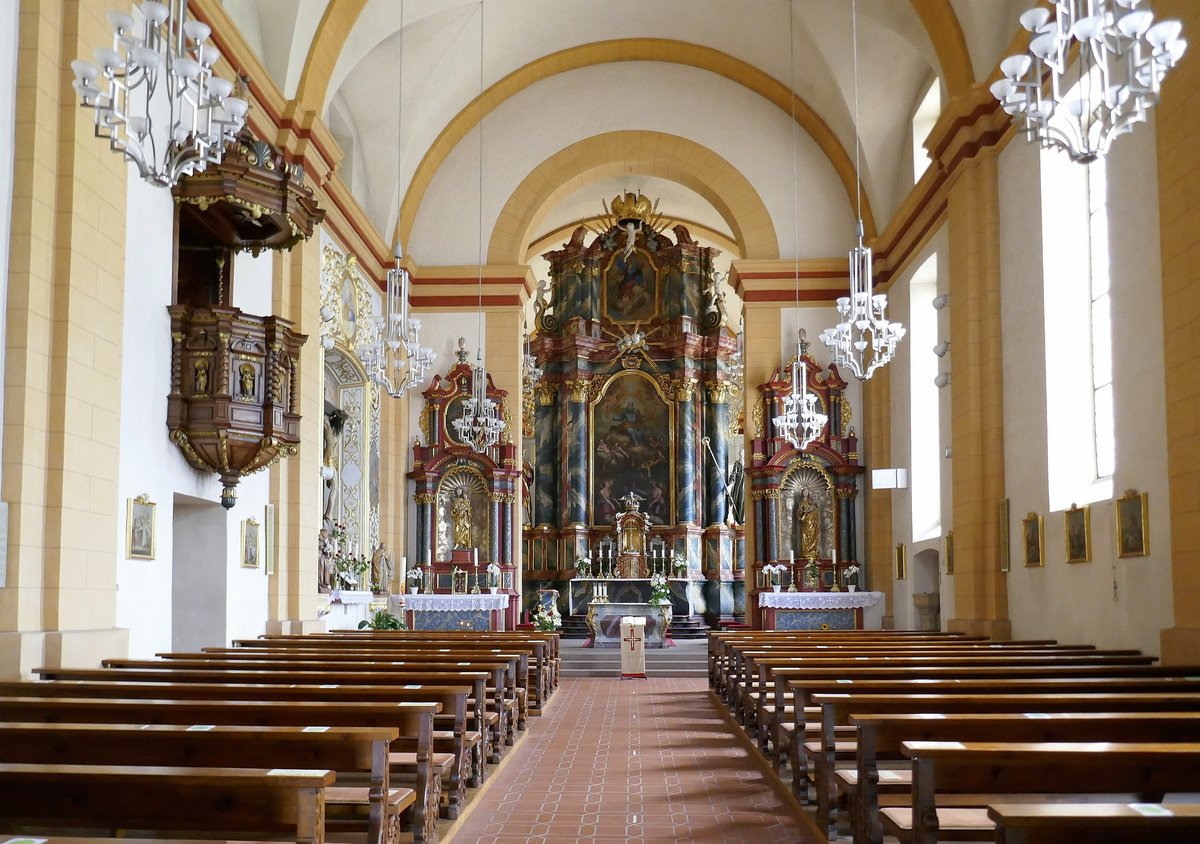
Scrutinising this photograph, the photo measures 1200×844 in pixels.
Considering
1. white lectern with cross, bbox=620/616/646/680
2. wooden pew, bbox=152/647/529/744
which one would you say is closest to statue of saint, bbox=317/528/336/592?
white lectern with cross, bbox=620/616/646/680

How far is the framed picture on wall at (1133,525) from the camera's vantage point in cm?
964

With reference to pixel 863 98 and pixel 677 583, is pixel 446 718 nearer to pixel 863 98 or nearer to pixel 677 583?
pixel 863 98

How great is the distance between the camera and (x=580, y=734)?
10.2m

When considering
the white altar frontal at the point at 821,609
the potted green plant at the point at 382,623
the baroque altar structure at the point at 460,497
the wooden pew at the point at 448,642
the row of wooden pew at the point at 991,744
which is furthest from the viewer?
the baroque altar structure at the point at 460,497

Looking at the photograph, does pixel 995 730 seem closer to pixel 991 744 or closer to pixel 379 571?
pixel 991 744

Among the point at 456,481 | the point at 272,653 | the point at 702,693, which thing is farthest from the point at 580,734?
the point at 456,481

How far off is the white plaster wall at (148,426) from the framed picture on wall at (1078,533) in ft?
27.3

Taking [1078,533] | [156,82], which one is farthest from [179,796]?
[1078,533]

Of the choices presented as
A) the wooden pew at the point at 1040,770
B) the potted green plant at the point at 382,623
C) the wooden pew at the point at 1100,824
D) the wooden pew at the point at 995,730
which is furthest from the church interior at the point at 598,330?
the wooden pew at the point at 1100,824

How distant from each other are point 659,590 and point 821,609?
2.78 meters

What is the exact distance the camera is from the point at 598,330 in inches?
973

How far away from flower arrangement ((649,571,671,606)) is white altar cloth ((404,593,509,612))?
247cm

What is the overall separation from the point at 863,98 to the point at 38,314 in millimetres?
13270

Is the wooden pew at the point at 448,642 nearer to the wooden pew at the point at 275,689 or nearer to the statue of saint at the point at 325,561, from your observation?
the statue of saint at the point at 325,561
